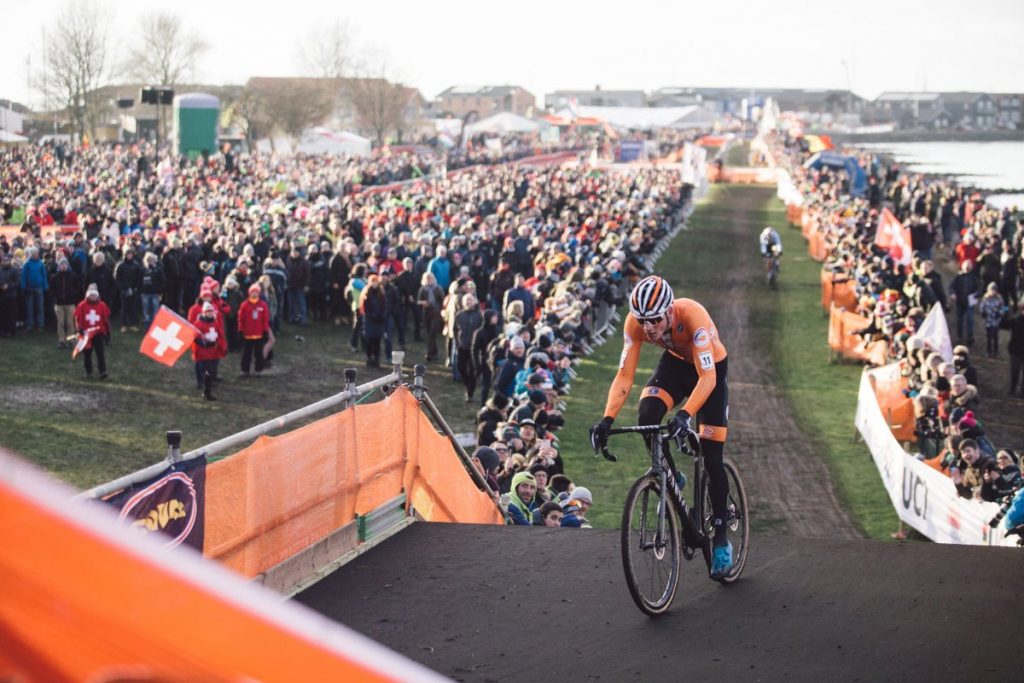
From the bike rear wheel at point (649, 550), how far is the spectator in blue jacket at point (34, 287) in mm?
17959

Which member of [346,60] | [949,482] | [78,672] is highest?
[346,60]

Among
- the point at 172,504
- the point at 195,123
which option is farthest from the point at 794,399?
the point at 195,123

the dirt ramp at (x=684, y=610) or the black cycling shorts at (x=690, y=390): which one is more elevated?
the black cycling shorts at (x=690, y=390)

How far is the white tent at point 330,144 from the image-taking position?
3012 inches

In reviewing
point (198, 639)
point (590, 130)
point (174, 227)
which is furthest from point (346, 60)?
point (198, 639)

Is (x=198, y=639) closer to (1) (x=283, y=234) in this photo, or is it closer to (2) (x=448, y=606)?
(2) (x=448, y=606)

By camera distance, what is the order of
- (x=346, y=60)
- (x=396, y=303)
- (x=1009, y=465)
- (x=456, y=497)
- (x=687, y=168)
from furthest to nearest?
(x=346, y=60) < (x=687, y=168) < (x=396, y=303) < (x=1009, y=465) < (x=456, y=497)

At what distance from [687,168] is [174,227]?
34136 millimetres

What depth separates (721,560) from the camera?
290 inches

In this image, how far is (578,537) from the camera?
8.41m

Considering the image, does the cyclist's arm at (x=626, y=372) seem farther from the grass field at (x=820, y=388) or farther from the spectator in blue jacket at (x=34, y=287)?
the spectator in blue jacket at (x=34, y=287)

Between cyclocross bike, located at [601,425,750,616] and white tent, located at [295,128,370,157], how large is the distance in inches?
2748

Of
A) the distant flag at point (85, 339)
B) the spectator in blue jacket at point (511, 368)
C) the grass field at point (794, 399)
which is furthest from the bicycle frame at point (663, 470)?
the distant flag at point (85, 339)

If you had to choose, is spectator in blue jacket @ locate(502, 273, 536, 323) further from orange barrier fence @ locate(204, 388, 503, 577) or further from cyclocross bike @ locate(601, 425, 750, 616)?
cyclocross bike @ locate(601, 425, 750, 616)
